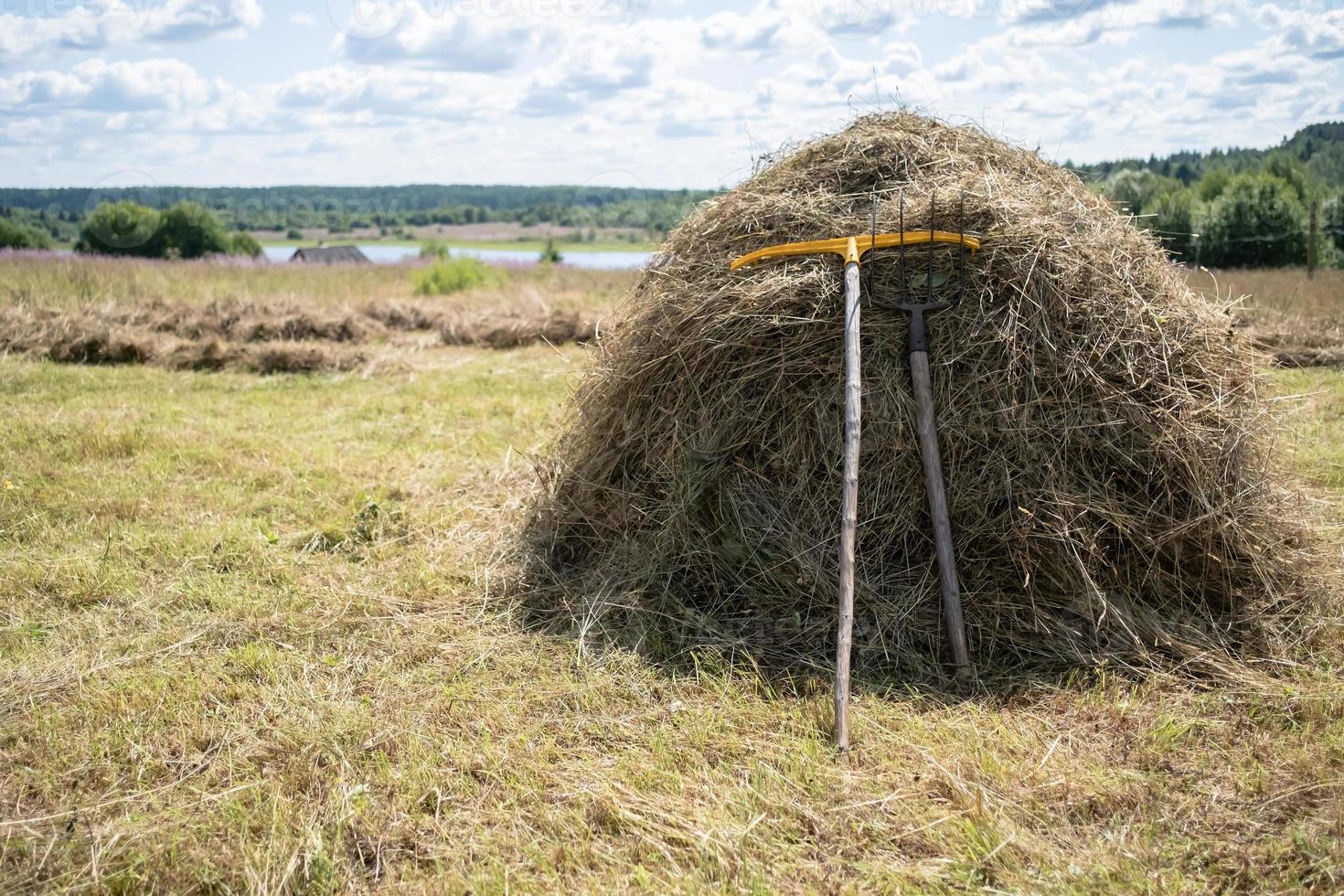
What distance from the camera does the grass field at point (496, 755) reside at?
100 inches

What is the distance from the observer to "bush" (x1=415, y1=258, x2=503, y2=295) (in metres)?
18.8

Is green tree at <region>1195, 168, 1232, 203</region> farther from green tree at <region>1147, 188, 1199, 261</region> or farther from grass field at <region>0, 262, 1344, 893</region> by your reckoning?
grass field at <region>0, 262, 1344, 893</region>

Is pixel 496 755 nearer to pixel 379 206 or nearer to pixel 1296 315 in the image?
pixel 1296 315

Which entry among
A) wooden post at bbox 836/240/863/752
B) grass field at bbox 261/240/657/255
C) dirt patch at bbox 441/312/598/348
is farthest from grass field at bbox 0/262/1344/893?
grass field at bbox 261/240/657/255

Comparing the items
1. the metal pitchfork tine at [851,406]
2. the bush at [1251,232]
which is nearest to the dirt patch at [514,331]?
the metal pitchfork tine at [851,406]

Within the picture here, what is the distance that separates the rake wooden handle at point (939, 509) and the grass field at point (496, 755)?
0.27 metres

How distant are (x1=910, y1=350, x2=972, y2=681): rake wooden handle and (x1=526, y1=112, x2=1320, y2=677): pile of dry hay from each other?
Answer: 0.10m

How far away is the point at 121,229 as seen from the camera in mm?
34344

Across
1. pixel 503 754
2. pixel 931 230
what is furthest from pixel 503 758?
pixel 931 230

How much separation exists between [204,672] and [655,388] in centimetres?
230

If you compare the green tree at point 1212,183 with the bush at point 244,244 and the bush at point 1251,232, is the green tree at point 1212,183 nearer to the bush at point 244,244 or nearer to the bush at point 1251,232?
the bush at point 1251,232

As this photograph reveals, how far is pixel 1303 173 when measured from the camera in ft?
129

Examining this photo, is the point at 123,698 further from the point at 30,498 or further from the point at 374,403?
the point at 374,403

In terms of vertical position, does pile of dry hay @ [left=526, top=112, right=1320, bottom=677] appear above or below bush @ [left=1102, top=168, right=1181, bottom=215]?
below
